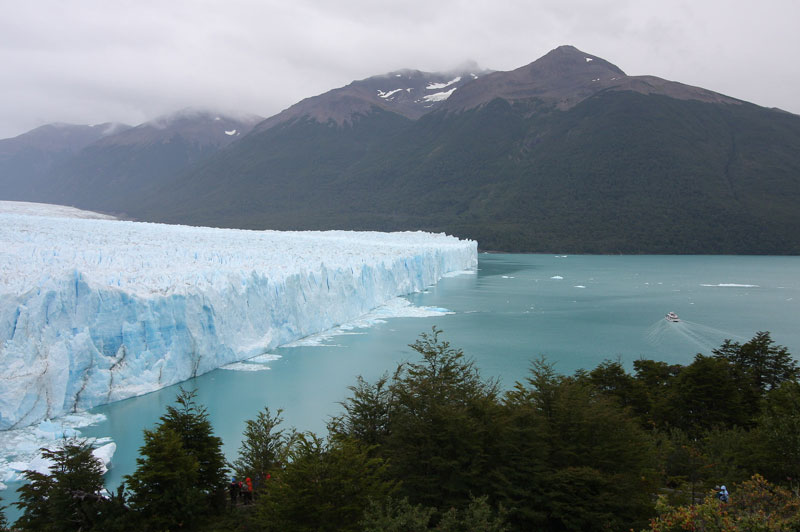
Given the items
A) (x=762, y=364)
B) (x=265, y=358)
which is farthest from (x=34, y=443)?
(x=762, y=364)

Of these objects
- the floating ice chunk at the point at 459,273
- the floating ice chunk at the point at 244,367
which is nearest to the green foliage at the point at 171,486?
the floating ice chunk at the point at 244,367

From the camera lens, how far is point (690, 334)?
2075 centimetres

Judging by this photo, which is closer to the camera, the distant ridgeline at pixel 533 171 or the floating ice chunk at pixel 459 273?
the floating ice chunk at pixel 459 273

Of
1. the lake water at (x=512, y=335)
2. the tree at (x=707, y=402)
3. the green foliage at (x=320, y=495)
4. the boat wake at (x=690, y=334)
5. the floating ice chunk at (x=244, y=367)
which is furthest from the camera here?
the boat wake at (x=690, y=334)

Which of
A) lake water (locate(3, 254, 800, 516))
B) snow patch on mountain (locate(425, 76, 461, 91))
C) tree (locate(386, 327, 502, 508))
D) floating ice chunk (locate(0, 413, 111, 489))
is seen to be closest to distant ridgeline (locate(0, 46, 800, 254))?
lake water (locate(3, 254, 800, 516))

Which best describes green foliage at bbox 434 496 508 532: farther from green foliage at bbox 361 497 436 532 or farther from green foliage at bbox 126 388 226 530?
green foliage at bbox 126 388 226 530

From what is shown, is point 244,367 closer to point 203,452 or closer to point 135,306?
point 135,306

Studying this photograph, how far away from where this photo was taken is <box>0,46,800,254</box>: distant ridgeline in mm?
68250

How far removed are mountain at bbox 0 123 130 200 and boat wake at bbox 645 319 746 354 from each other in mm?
144514

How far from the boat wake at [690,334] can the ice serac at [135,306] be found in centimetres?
1201

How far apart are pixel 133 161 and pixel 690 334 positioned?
156503mm

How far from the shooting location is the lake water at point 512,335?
12.0 metres

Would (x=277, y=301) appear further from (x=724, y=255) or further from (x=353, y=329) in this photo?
(x=724, y=255)

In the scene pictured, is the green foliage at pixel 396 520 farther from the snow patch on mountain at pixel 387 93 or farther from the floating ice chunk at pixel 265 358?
the snow patch on mountain at pixel 387 93
